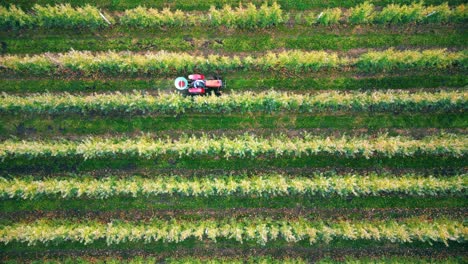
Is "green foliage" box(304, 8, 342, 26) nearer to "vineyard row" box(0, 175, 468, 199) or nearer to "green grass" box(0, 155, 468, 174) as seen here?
"green grass" box(0, 155, 468, 174)

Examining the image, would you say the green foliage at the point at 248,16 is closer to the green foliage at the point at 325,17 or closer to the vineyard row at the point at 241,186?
the green foliage at the point at 325,17

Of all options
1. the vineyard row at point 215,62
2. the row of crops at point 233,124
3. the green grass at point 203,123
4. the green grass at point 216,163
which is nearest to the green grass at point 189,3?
the row of crops at point 233,124

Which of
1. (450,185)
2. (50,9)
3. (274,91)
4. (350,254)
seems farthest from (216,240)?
(50,9)

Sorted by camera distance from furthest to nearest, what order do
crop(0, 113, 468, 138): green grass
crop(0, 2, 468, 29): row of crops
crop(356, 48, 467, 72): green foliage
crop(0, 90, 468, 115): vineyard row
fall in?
crop(0, 113, 468, 138): green grass → crop(0, 2, 468, 29): row of crops → crop(356, 48, 467, 72): green foliage → crop(0, 90, 468, 115): vineyard row

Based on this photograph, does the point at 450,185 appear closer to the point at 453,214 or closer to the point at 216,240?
the point at 453,214

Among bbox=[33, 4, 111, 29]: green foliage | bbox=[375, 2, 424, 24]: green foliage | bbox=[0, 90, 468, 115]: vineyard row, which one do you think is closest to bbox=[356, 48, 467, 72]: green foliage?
bbox=[0, 90, 468, 115]: vineyard row

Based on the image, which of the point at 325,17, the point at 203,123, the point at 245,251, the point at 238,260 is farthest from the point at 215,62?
the point at 238,260
